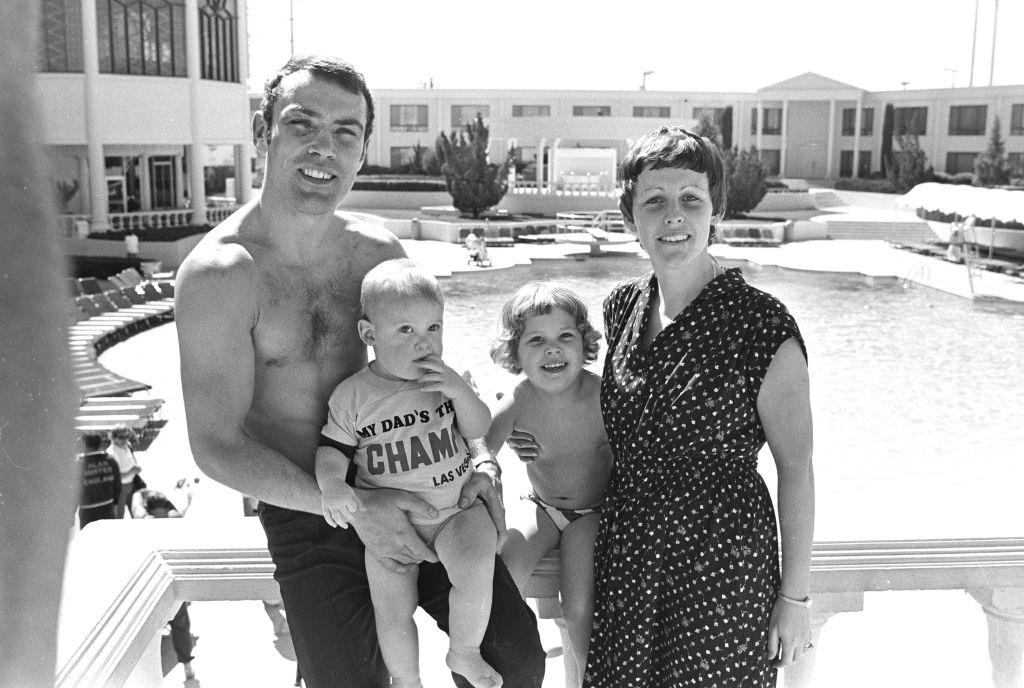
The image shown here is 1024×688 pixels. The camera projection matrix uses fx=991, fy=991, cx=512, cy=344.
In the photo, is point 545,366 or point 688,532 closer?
point 688,532

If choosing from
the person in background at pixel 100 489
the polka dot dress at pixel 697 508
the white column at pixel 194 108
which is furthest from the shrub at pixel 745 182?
the polka dot dress at pixel 697 508

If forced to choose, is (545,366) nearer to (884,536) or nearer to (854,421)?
(884,536)

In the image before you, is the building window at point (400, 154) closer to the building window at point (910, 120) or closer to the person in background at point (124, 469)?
the building window at point (910, 120)

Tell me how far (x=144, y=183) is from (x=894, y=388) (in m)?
23.8

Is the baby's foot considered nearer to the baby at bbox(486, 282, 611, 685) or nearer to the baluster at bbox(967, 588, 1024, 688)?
the baby at bbox(486, 282, 611, 685)

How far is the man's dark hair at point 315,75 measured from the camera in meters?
2.40

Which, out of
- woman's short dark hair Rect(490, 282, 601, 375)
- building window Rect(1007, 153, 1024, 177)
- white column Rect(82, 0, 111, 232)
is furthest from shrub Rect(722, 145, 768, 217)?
woman's short dark hair Rect(490, 282, 601, 375)

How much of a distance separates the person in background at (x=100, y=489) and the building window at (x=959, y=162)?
2100 inches

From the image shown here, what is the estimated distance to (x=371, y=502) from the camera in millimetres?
2326

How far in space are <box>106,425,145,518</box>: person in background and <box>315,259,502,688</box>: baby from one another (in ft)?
17.2

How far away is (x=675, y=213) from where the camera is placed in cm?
233

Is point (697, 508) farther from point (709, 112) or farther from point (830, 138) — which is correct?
point (830, 138)

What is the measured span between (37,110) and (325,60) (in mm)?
1977

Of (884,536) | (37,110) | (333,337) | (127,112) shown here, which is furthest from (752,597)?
(127,112)
